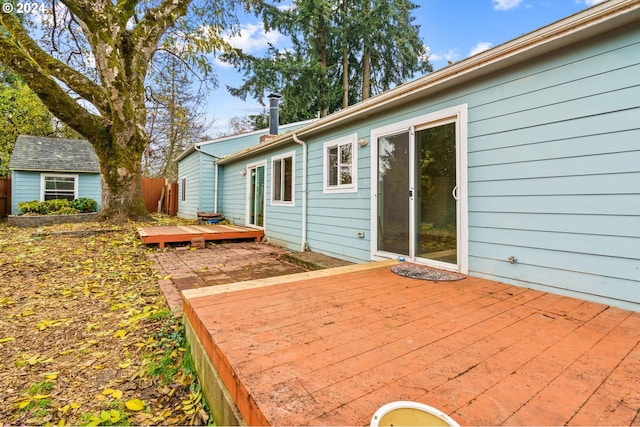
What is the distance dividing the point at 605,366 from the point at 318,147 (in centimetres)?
463

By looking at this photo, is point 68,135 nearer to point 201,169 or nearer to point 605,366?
point 201,169

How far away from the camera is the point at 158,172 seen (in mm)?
18359

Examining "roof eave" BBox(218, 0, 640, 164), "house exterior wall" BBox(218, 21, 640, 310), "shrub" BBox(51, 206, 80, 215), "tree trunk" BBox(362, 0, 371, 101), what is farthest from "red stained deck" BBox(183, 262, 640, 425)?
"tree trunk" BBox(362, 0, 371, 101)

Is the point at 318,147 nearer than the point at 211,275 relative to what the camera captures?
No

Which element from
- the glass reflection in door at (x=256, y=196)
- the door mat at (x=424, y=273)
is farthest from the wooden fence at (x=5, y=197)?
the door mat at (x=424, y=273)

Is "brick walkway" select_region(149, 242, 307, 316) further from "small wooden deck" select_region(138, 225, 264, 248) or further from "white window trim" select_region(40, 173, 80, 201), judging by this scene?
"white window trim" select_region(40, 173, 80, 201)

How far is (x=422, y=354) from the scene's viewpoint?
4.66ft

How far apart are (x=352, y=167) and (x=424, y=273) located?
6.88 feet

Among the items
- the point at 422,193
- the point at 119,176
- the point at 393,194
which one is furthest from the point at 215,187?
the point at 422,193

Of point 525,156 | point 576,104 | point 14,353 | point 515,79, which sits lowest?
point 14,353

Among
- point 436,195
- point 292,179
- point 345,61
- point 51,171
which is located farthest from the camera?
point 345,61

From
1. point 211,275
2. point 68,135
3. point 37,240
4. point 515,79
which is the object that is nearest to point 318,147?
point 211,275

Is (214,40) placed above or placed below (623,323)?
above

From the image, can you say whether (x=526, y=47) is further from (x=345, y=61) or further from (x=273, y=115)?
(x=345, y=61)
